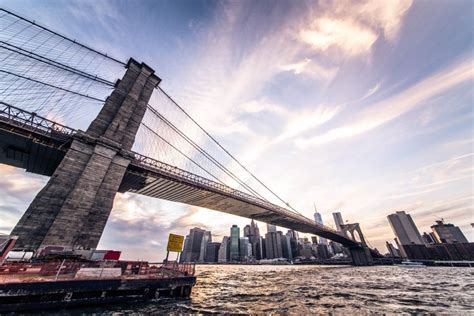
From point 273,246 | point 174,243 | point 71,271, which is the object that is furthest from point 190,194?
point 273,246

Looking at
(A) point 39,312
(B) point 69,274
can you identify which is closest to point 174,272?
(B) point 69,274

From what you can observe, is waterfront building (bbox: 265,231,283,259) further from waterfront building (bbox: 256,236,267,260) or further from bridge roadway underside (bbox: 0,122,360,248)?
bridge roadway underside (bbox: 0,122,360,248)

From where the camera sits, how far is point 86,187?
55.9ft

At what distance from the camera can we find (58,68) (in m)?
26.7

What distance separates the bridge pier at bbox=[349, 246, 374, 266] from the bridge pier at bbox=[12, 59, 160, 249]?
8980cm

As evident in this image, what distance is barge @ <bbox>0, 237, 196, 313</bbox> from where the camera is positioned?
8.52 m

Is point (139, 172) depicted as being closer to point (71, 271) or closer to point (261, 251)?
point (71, 271)

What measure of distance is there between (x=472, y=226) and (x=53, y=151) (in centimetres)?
14272

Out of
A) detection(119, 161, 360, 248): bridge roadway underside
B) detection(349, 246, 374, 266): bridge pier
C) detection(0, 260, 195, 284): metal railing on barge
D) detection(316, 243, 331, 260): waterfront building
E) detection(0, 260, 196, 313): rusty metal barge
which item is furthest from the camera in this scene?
detection(316, 243, 331, 260): waterfront building

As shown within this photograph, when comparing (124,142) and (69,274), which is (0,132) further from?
(69,274)

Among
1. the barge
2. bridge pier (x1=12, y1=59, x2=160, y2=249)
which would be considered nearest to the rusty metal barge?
the barge

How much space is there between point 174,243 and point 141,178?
12407 mm

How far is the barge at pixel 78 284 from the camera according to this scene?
852 cm

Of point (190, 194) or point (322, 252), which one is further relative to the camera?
point (322, 252)
